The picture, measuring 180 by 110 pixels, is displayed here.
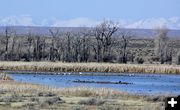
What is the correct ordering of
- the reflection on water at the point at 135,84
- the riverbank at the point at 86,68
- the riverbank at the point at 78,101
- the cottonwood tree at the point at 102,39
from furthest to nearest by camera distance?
the cottonwood tree at the point at 102,39
the riverbank at the point at 86,68
the reflection on water at the point at 135,84
the riverbank at the point at 78,101

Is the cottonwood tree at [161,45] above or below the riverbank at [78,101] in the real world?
below

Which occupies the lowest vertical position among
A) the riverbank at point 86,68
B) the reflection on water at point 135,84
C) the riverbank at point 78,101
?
the riverbank at point 86,68

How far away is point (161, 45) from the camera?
11731 centimetres

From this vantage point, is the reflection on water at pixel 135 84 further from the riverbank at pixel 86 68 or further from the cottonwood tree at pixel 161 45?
the cottonwood tree at pixel 161 45

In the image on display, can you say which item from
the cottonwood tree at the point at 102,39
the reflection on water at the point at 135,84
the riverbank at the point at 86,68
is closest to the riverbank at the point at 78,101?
the reflection on water at the point at 135,84

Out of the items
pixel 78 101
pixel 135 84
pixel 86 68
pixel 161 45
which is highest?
pixel 78 101

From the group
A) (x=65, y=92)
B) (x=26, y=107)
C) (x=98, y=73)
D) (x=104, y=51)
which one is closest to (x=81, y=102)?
(x=26, y=107)

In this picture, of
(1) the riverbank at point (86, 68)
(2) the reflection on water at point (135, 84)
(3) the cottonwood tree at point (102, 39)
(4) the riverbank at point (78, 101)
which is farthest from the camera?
(3) the cottonwood tree at point (102, 39)

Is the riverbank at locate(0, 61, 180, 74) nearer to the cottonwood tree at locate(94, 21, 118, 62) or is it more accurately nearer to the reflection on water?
the reflection on water

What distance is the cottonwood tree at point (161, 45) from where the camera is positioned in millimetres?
108312

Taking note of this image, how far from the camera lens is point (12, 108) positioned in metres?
23.6

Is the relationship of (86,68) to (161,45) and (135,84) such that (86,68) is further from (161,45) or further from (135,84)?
(161,45)

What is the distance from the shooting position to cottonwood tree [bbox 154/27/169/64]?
10831cm

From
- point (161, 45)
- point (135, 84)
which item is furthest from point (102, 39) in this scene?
point (135, 84)
